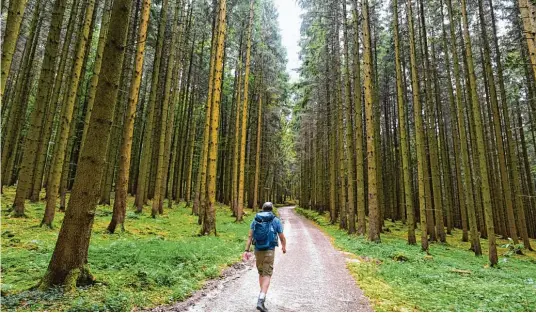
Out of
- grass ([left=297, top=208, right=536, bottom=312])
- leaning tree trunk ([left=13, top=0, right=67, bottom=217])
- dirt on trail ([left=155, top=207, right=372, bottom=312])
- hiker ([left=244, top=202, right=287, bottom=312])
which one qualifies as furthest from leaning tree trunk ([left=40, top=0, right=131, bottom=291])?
leaning tree trunk ([left=13, top=0, right=67, bottom=217])

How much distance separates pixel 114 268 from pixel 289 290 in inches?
155

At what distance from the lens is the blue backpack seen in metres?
5.58

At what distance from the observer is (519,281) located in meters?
9.10

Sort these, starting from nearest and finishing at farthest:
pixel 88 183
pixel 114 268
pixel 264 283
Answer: pixel 88 183 < pixel 264 283 < pixel 114 268

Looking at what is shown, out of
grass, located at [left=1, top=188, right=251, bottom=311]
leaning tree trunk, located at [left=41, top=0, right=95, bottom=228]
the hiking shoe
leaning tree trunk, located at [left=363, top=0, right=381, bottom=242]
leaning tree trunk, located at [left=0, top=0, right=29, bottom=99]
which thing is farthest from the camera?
leaning tree trunk, located at [left=363, top=0, right=381, bottom=242]

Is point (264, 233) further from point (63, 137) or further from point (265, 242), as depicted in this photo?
point (63, 137)

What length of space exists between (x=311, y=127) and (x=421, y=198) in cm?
2223

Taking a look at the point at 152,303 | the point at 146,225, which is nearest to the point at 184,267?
the point at 152,303

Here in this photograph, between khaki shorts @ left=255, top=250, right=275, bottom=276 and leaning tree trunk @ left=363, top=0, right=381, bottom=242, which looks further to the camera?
leaning tree trunk @ left=363, top=0, right=381, bottom=242

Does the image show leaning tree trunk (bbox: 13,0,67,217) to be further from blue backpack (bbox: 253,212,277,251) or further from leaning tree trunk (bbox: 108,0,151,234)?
blue backpack (bbox: 253,212,277,251)

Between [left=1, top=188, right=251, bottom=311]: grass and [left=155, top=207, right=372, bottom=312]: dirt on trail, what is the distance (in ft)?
1.40

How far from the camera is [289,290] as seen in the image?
21.2 ft

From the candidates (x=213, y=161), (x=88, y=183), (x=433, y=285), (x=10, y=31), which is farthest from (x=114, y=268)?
(x=433, y=285)

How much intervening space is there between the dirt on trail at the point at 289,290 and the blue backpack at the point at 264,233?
108cm
